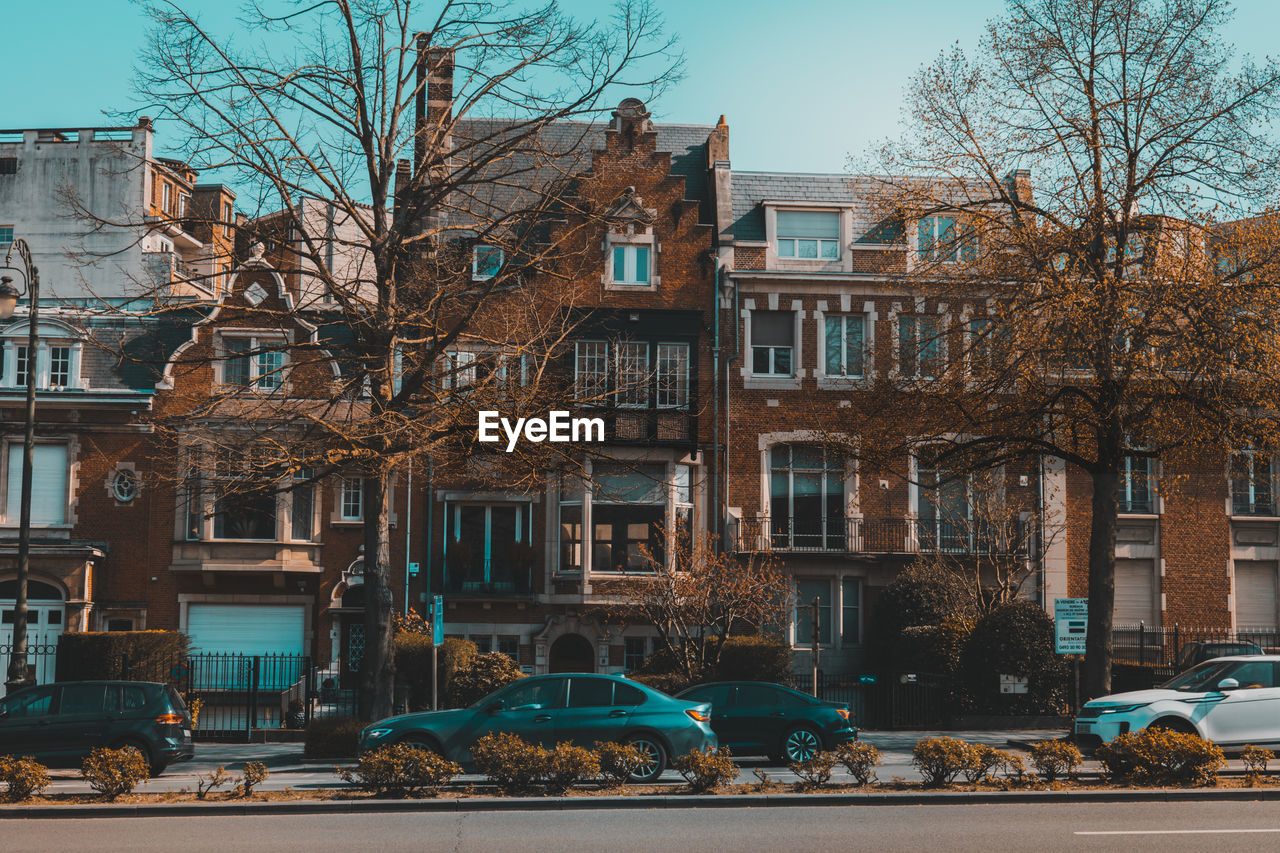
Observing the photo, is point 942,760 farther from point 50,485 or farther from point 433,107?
point 50,485

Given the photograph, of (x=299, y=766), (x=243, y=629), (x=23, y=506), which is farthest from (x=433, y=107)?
(x=243, y=629)

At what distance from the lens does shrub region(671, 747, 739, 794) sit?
14781 mm

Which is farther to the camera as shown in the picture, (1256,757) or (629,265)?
(629,265)

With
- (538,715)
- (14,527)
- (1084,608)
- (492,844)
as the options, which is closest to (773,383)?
(1084,608)

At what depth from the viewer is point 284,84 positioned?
66.4ft

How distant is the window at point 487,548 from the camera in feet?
108

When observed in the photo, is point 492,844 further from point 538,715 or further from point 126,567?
point 126,567

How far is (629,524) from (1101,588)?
1320cm

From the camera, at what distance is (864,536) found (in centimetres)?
3300

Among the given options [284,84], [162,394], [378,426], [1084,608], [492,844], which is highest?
[284,84]

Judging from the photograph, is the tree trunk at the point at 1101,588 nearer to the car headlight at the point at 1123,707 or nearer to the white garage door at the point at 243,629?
the car headlight at the point at 1123,707

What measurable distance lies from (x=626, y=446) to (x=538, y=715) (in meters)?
15.7

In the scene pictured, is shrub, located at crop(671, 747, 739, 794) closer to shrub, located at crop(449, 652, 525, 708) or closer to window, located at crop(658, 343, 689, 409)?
shrub, located at crop(449, 652, 525, 708)

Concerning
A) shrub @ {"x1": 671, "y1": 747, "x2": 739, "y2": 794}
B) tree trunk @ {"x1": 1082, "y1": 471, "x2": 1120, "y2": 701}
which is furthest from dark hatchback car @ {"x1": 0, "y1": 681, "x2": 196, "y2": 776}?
tree trunk @ {"x1": 1082, "y1": 471, "x2": 1120, "y2": 701}
